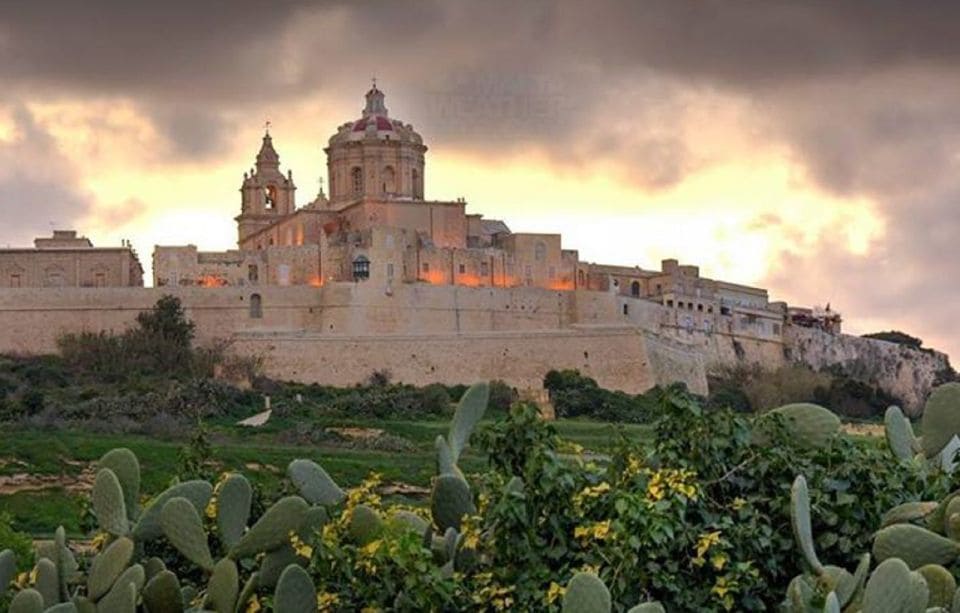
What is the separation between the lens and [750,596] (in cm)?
960

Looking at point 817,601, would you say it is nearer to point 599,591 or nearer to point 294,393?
point 599,591

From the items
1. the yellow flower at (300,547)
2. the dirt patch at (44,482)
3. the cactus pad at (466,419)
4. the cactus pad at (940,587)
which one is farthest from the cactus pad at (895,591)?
the dirt patch at (44,482)

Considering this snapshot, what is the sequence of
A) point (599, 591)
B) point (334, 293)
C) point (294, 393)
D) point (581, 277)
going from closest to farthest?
point (599, 591) < point (294, 393) < point (334, 293) < point (581, 277)

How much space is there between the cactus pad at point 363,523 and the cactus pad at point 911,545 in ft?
7.95

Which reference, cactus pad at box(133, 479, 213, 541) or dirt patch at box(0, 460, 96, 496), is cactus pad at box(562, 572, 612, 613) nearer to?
cactus pad at box(133, 479, 213, 541)

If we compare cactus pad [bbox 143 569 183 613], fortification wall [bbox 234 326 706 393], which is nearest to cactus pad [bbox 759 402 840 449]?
cactus pad [bbox 143 569 183 613]

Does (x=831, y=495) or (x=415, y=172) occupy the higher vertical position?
(x=415, y=172)

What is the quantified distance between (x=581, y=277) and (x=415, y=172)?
6.65m

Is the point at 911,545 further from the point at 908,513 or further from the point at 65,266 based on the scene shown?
the point at 65,266

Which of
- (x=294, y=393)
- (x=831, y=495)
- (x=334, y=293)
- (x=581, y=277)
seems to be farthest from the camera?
(x=581, y=277)

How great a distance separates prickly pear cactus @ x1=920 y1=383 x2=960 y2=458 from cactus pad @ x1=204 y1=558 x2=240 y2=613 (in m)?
3.65

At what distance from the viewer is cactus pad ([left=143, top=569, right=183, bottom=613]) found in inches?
402

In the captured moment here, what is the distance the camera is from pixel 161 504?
10.5m

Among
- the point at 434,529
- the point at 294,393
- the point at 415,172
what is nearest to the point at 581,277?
the point at 415,172
